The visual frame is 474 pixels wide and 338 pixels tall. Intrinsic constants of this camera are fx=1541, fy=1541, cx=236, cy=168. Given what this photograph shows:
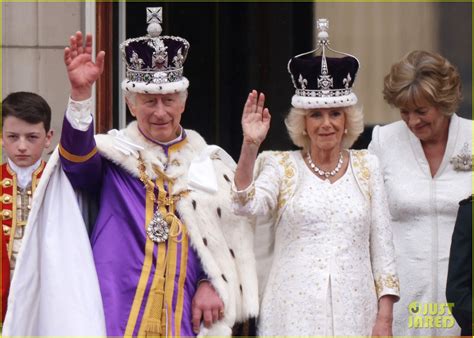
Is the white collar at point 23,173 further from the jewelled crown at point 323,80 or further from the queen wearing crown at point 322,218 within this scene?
the jewelled crown at point 323,80

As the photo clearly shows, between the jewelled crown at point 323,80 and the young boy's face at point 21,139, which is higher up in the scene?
the jewelled crown at point 323,80

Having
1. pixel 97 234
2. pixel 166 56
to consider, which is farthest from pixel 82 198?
pixel 166 56

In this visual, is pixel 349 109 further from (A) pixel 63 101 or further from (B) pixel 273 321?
(A) pixel 63 101

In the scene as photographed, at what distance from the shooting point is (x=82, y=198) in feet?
20.0

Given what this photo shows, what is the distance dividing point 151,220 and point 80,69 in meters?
0.65

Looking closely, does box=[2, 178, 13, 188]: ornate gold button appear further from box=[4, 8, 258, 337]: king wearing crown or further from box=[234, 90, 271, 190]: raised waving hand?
box=[234, 90, 271, 190]: raised waving hand

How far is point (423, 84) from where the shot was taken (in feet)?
21.4

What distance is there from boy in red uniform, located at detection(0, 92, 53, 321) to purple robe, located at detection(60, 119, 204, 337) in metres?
0.52

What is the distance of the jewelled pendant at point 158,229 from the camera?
595 centimetres

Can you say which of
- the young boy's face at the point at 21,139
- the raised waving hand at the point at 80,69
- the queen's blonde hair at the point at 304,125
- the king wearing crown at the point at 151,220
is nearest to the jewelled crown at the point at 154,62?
the king wearing crown at the point at 151,220

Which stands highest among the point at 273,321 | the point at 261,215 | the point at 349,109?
the point at 349,109

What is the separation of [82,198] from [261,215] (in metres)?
0.72

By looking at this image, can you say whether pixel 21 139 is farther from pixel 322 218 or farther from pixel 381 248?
pixel 381 248

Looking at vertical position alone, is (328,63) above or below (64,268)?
above
